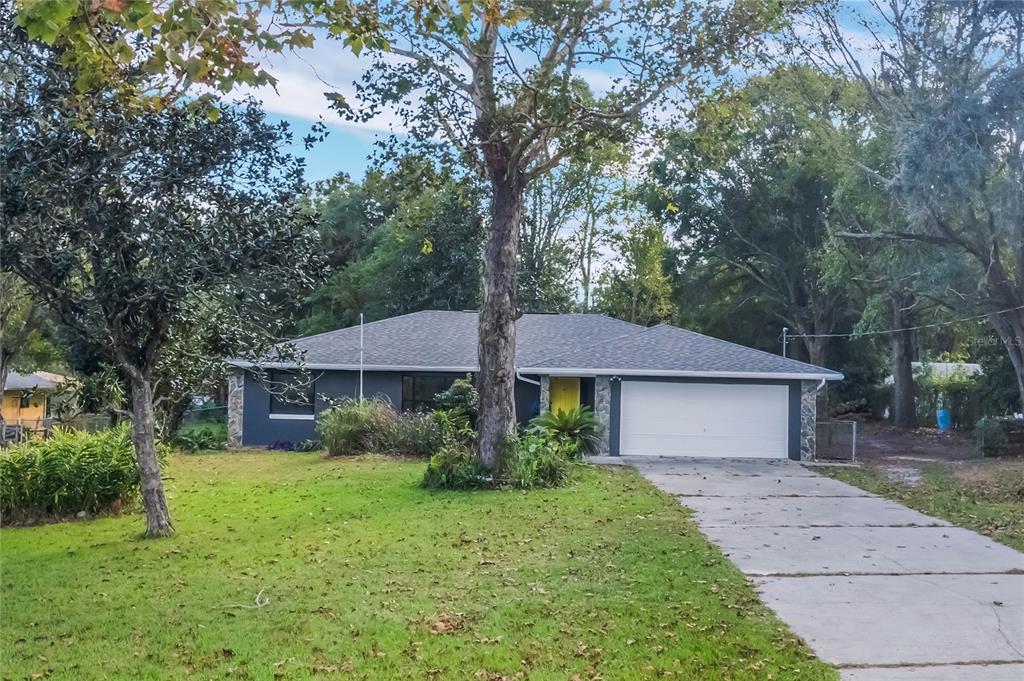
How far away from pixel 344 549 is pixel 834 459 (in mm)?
14018

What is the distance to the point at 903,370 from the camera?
3164 centimetres

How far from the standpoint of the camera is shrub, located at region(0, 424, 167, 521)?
11477 mm

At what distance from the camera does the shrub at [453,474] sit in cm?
1470

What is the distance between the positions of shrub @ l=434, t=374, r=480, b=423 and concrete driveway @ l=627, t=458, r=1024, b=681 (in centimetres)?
759

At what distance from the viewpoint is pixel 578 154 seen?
14203mm

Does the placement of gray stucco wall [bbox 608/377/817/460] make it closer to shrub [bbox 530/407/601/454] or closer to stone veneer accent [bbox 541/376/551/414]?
shrub [bbox 530/407/601/454]

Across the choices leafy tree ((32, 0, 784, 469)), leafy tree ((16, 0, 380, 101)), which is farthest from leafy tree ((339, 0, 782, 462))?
leafy tree ((16, 0, 380, 101))

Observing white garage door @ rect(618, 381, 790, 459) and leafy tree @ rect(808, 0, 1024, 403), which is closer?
leafy tree @ rect(808, 0, 1024, 403)

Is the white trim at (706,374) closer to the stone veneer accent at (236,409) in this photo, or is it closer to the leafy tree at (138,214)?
the stone veneer accent at (236,409)

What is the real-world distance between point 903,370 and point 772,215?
7795 millimetres

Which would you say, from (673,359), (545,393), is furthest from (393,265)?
(673,359)

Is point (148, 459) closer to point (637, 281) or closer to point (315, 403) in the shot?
point (315, 403)

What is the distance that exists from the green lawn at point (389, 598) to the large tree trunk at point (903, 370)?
21.8 m

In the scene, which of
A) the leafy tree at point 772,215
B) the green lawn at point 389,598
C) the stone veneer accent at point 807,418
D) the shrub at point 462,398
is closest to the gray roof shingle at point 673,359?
the stone veneer accent at point 807,418
